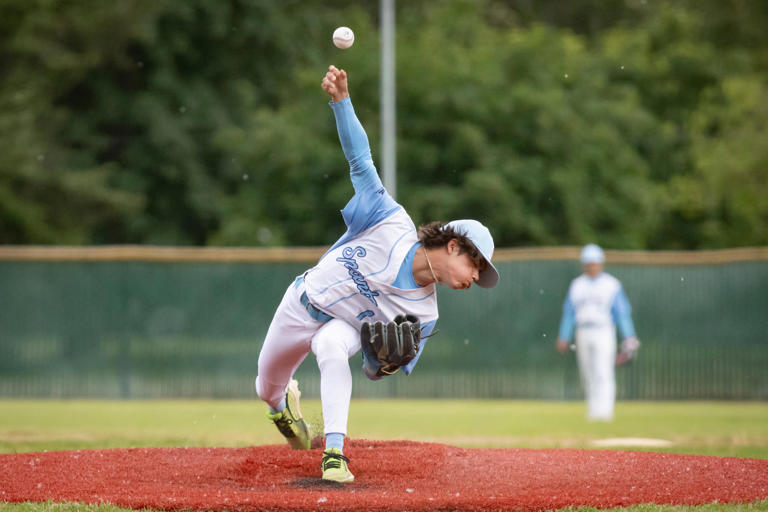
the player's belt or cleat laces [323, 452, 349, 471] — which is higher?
the player's belt

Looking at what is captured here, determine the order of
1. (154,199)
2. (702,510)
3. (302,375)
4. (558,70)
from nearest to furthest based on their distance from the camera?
(702,510)
(302,375)
(558,70)
(154,199)

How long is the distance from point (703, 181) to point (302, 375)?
1784 centimetres

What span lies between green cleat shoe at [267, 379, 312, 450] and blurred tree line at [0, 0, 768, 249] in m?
16.6

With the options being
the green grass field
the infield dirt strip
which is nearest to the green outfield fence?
the green grass field

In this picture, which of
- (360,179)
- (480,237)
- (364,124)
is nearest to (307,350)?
(360,179)

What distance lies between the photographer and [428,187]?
2514cm

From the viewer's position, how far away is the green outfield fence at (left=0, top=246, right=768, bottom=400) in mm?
16516

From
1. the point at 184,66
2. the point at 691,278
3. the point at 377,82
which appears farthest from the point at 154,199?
the point at 691,278

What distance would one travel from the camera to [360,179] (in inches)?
248

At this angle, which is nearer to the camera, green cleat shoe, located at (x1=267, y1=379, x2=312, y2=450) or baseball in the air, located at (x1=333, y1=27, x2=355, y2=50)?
baseball in the air, located at (x1=333, y1=27, x2=355, y2=50)

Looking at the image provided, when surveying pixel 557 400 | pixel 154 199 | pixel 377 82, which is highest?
pixel 377 82

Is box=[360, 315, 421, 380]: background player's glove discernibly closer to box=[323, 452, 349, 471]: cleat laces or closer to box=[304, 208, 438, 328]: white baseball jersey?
box=[304, 208, 438, 328]: white baseball jersey

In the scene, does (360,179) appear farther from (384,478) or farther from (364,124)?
(364,124)

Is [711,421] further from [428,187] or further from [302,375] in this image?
[428,187]
